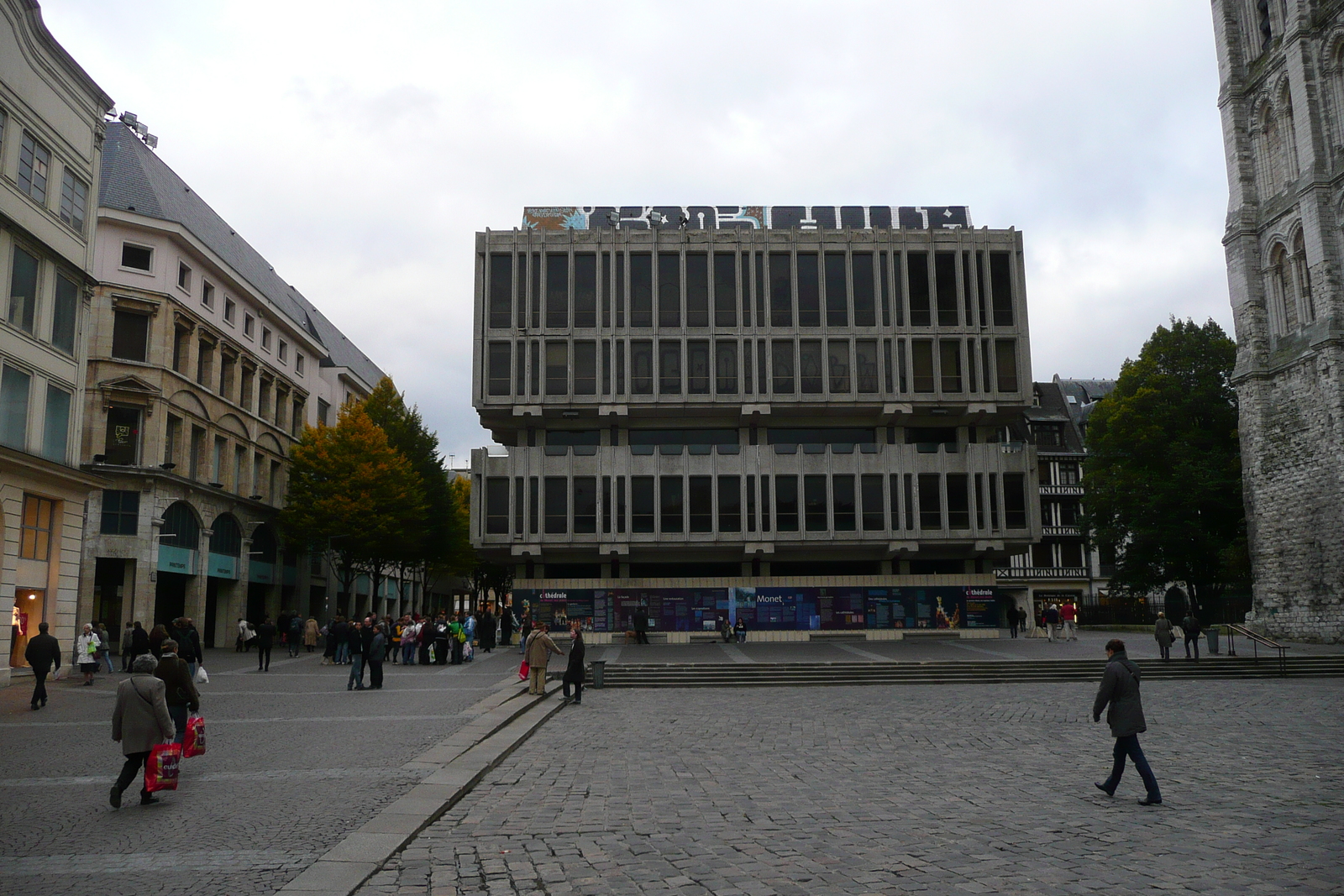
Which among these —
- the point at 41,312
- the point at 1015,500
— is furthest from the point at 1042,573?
the point at 41,312

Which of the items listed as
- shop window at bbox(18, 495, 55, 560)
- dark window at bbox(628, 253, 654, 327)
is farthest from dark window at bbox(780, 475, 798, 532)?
shop window at bbox(18, 495, 55, 560)

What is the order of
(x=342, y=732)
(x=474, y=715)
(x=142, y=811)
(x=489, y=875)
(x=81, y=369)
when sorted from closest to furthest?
(x=489, y=875)
(x=142, y=811)
(x=342, y=732)
(x=474, y=715)
(x=81, y=369)

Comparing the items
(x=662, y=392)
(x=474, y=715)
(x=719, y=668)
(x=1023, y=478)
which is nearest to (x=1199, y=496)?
(x=1023, y=478)

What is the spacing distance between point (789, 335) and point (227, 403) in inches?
1019

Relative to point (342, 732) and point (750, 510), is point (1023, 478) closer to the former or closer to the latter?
point (750, 510)

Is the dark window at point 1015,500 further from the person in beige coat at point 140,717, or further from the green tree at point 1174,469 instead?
the person in beige coat at point 140,717

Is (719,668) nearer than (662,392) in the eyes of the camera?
Yes

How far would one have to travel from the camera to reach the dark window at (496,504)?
49.4 meters

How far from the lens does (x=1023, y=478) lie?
50.1 meters

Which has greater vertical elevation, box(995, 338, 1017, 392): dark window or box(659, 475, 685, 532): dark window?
box(995, 338, 1017, 392): dark window

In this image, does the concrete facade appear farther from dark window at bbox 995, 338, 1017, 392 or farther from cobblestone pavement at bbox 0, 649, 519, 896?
dark window at bbox 995, 338, 1017, 392

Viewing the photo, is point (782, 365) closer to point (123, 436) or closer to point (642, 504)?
point (642, 504)

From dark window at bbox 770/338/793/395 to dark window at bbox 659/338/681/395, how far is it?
→ 4449mm

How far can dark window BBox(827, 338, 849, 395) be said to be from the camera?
50.3 m
